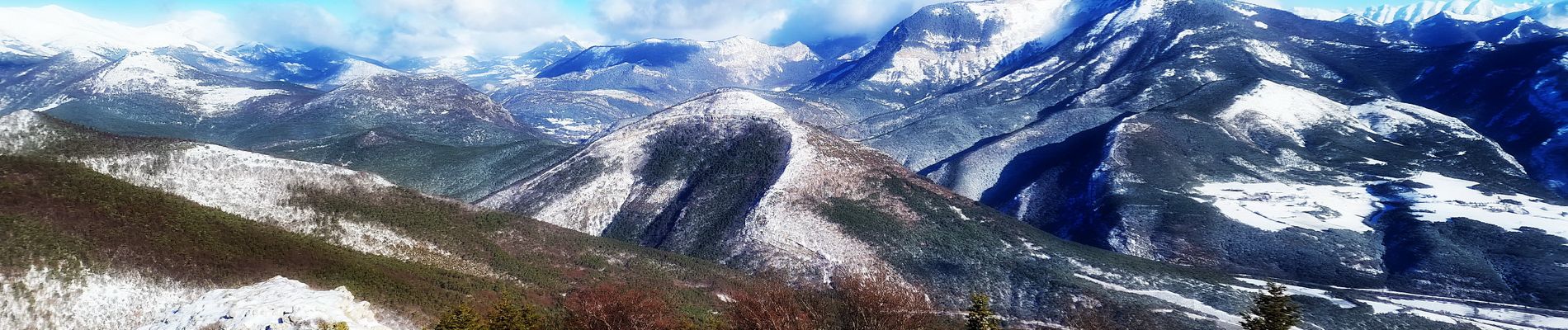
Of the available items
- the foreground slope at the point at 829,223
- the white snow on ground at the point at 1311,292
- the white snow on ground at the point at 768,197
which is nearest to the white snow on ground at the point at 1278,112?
the white snow on ground at the point at 1311,292

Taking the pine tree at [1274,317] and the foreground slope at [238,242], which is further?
the pine tree at [1274,317]

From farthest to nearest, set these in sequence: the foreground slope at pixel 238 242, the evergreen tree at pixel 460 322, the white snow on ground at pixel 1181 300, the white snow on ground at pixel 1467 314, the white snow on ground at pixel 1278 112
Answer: the white snow on ground at pixel 1278 112 < the white snow on ground at pixel 1181 300 < the white snow on ground at pixel 1467 314 < the foreground slope at pixel 238 242 < the evergreen tree at pixel 460 322

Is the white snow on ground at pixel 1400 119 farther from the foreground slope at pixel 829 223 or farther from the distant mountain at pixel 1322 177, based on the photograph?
the foreground slope at pixel 829 223

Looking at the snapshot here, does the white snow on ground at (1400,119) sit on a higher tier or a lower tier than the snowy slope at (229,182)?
higher

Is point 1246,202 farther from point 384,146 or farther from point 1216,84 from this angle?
point 384,146

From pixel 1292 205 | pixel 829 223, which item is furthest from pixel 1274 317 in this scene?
pixel 1292 205

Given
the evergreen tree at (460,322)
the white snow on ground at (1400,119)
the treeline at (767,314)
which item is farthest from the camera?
the white snow on ground at (1400,119)

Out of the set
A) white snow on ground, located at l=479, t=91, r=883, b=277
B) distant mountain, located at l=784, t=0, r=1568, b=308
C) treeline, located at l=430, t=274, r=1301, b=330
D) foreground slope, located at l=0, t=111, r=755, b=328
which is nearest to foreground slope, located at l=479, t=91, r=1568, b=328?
white snow on ground, located at l=479, t=91, r=883, b=277

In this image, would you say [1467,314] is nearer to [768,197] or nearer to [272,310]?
[768,197]
